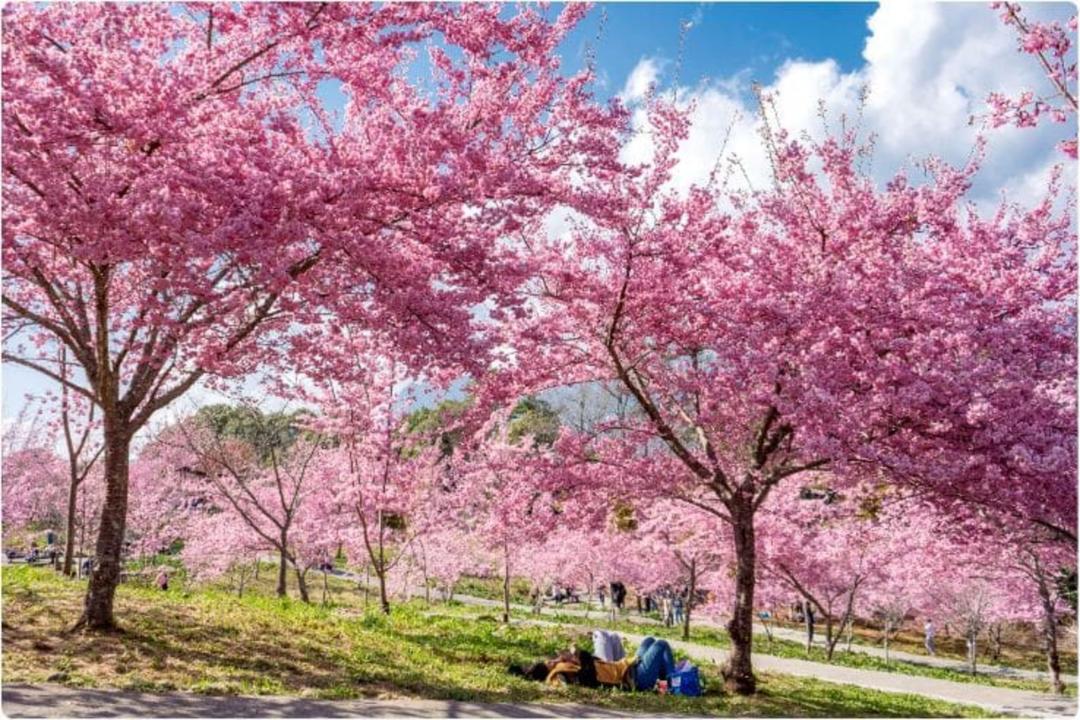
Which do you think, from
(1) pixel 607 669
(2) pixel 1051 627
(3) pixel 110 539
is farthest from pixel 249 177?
(2) pixel 1051 627

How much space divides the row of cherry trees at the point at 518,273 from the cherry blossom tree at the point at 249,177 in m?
0.03

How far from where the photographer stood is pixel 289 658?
9398 millimetres

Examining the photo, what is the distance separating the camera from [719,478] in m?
11.9

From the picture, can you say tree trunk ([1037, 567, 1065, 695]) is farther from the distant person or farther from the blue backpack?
the distant person

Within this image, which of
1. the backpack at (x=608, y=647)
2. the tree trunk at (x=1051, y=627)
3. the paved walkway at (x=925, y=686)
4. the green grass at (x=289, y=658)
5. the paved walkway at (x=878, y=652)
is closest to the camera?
the green grass at (x=289, y=658)

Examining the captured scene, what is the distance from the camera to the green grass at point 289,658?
7.98 m

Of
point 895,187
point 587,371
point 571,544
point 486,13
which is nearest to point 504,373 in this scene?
point 587,371

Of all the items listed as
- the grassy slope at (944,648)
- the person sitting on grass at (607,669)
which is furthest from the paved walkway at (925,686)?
the person sitting on grass at (607,669)

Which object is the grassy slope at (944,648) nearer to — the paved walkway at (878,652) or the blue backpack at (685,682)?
the paved walkway at (878,652)

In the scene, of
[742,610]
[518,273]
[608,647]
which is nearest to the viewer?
[518,273]

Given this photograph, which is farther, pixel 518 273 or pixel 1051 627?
pixel 1051 627

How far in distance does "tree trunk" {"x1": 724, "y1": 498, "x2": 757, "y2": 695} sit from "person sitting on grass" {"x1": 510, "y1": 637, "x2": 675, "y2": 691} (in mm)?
1225

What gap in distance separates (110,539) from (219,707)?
139 inches

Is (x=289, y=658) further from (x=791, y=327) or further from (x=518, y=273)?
(x=791, y=327)
